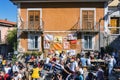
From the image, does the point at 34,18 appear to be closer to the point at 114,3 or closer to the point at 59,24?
the point at 59,24

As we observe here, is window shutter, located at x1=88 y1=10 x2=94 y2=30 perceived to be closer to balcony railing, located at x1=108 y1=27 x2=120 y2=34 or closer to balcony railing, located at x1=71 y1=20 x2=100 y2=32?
balcony railing, located at x1=71 y1=20 x2=100 y2=32

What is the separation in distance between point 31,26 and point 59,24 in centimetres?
299

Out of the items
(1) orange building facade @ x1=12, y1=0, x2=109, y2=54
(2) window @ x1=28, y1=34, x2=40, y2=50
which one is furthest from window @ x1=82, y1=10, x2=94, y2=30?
(2) window @ x1=28, y1=34, x2=40, y2=50

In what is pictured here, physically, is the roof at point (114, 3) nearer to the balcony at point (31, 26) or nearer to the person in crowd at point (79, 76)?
the balcony at point (31, 26)

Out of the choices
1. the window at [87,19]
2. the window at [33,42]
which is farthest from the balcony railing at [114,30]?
the window at [33,42]

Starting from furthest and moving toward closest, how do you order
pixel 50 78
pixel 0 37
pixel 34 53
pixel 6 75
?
pixel 0 37, pixel 34 53, pixel 50 78, pixel 6 75

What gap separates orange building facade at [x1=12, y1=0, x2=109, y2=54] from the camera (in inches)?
1623

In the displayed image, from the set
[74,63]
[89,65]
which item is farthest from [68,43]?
[74,63]

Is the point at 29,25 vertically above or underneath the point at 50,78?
above

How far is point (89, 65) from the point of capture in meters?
30.4

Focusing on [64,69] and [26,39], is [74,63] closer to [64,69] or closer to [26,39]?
[64,69]

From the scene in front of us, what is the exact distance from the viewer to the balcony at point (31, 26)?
4084 cm

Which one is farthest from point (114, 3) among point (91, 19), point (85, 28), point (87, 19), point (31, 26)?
point (31, 26)

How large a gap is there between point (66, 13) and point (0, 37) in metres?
22.3
